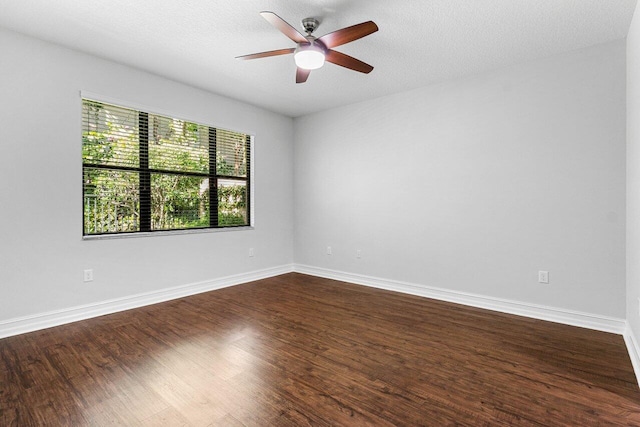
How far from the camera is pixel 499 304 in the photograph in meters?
3.42

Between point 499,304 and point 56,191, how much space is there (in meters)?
4.54

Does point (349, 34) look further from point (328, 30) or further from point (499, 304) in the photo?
point (499, 304)

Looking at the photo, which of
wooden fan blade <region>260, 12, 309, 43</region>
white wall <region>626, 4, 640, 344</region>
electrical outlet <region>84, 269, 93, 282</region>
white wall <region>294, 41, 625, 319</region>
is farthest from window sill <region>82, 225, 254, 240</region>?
white wall <region>626, 4, 640, 344</region>

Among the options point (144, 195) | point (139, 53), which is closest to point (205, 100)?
point (139, 53)

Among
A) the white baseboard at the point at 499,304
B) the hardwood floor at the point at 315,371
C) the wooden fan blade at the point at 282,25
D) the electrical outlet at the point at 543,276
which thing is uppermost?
the wooden fan blade at the point at 282,25

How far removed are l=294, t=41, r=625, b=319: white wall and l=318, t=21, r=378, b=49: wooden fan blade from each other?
192 cm

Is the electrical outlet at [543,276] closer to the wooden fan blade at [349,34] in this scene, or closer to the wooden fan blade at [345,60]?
the wooden fan blade at [345,60]

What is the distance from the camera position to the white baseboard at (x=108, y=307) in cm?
278

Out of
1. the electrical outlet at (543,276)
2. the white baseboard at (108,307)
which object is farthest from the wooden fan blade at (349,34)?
the white baseboard at (108,307)

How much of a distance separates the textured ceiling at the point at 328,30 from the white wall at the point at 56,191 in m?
0.21

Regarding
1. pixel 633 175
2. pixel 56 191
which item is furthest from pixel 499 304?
pixel 56 191

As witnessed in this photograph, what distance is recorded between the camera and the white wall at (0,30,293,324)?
9.04 ft

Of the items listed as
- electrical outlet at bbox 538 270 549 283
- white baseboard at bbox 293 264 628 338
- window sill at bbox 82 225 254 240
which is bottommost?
white baseboard at bbox 293 264 628 338

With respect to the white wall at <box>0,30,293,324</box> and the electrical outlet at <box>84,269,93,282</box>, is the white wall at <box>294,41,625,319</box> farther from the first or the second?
the electrical outlet at <box>84,269,93,282</box>
